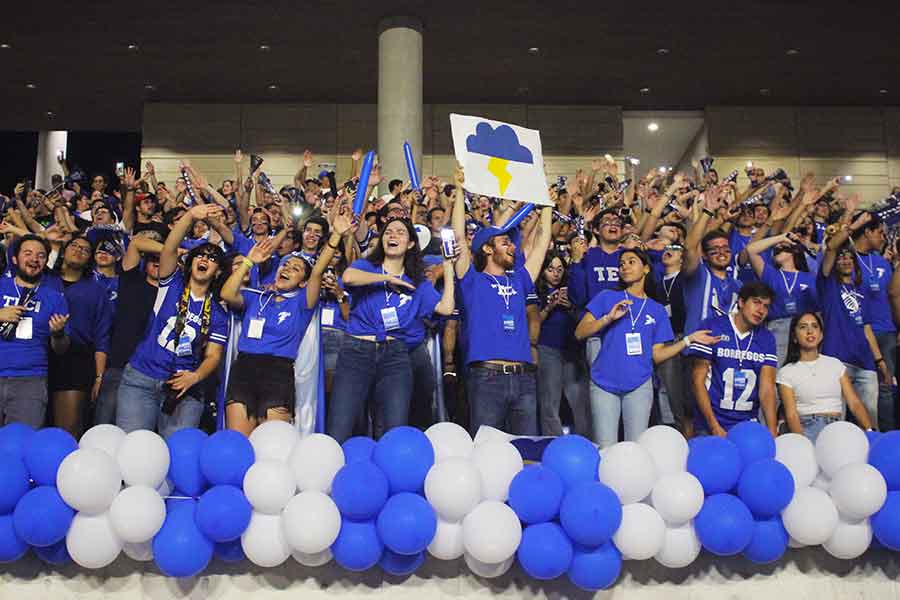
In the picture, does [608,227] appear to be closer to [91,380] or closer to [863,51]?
[91,380]

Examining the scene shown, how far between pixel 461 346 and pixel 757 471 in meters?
2.22

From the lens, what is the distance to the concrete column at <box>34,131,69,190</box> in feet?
55.4

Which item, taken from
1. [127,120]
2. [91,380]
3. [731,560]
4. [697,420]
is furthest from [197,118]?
[731,560]

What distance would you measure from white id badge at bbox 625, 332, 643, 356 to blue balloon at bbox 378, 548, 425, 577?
1.84 metres

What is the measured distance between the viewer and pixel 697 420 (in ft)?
15.8

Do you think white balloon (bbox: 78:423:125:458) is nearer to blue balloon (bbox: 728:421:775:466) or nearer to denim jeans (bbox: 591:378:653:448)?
denim jeans (bbox: 591:378:653:448)

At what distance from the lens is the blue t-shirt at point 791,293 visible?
586cm

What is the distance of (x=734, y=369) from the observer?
188 inches

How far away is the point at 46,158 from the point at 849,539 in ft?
54.6

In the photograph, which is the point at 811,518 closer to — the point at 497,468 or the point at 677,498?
the point at 677,498

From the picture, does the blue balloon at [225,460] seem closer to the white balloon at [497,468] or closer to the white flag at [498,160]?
the white balloon at [497,468]

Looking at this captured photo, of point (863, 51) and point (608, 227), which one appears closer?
point (608, 227)

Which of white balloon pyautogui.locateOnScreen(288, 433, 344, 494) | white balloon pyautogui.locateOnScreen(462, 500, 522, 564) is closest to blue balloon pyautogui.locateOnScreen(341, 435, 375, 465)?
white balloon pyautogui.locateOnScreen(288, 433, 344, 494)

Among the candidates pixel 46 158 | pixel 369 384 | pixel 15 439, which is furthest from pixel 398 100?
pixel 46 158
